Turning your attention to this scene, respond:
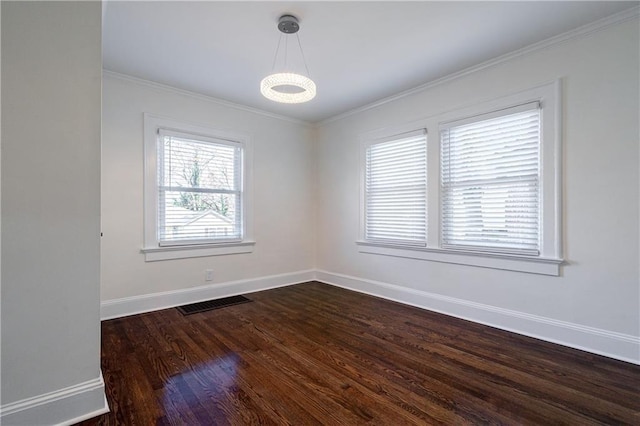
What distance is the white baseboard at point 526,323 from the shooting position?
94.4 inches

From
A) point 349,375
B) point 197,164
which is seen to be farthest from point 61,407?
point 197,164

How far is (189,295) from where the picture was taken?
12.7 ft

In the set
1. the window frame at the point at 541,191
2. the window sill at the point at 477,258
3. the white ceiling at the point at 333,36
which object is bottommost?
the window sill at the point at 477,258

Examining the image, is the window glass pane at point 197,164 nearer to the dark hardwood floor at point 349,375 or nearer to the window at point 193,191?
the window at point 193,191

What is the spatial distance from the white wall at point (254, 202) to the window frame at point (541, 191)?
1.84m

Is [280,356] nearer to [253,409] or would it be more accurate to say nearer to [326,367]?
[326,367]

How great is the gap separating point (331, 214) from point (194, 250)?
2.10 meters

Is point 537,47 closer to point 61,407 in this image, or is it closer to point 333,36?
point 333,36

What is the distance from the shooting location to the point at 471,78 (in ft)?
10.8

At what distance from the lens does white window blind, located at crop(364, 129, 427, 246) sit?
148 inches

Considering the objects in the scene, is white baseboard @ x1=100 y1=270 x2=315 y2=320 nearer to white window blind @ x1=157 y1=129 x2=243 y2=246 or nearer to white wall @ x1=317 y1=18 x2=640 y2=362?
white window blind @ x1=157 y1=129 x2=243 y2=246

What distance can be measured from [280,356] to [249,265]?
214 centimetres

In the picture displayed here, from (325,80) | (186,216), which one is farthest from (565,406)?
(186,216)

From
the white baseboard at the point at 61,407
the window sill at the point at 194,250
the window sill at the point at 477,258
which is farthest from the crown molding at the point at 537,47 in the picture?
the white baseboard at the point at 61,407
